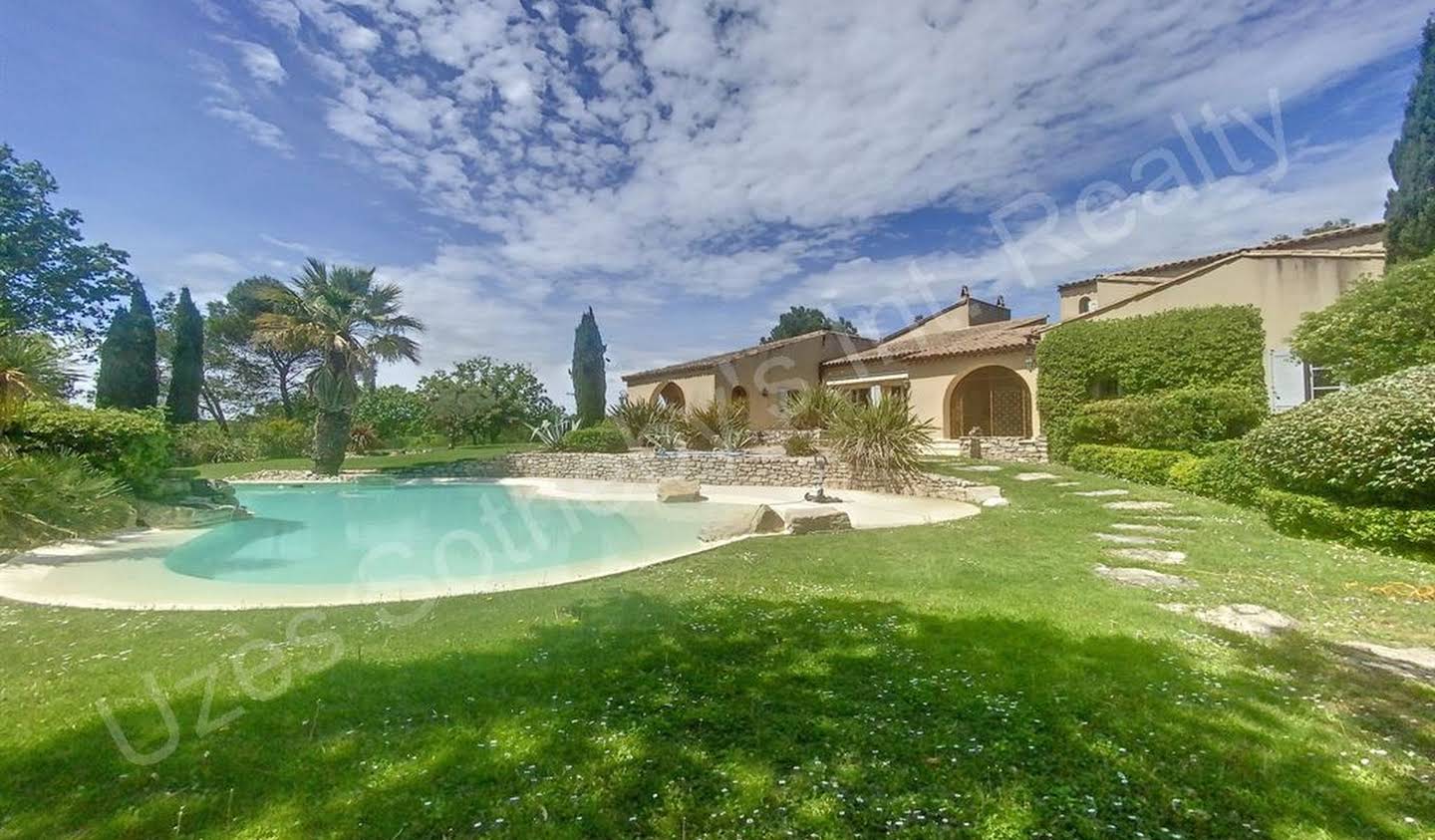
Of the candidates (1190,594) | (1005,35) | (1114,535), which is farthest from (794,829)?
(1005,35)

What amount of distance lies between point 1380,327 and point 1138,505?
6023 mm

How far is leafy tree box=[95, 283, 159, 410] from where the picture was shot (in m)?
21.2

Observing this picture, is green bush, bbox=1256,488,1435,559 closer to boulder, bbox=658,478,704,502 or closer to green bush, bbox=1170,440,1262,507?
green bush, bbox=1170,440,1262,507

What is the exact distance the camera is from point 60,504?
31.3ft

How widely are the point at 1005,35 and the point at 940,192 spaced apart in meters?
9.93

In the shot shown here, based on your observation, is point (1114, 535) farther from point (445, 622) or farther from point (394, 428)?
point (394, 428)

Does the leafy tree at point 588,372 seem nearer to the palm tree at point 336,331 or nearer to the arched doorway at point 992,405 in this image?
the palm tree at point 336,331

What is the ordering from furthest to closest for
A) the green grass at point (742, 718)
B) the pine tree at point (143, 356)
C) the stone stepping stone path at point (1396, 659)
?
the pine tree at point (143, 356)
the stone stepping stone path at point (1396, 659)
the green grass at point (742, 718)

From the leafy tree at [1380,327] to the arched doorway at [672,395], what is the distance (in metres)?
22.6

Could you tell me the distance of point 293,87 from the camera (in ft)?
36.8

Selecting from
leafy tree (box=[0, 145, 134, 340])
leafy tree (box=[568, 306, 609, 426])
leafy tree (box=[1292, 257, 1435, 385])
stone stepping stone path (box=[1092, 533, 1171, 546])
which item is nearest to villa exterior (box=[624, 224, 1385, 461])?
leafy tree (box=[1292, 257, 1435, 385])

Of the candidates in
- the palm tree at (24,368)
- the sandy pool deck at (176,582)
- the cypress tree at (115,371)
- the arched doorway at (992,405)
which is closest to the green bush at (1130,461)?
the sandy pool deck at (176,582)

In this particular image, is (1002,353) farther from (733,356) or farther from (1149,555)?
(1149,555)

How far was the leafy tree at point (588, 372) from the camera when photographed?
1169 inches
